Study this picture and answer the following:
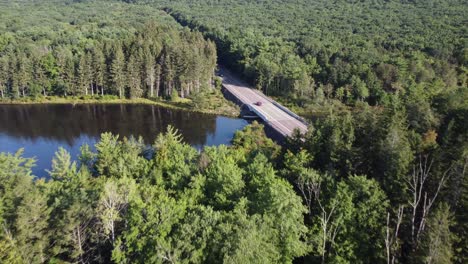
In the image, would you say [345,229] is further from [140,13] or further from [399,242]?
[140,13]

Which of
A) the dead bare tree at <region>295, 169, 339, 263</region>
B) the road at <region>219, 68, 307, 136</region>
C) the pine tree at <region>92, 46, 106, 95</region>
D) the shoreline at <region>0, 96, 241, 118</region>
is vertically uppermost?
the dead bare tree at <region>295, 169, 339, 263</region>

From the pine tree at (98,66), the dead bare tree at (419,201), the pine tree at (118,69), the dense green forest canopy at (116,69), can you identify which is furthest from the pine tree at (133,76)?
the dead bare tree at (419,201)

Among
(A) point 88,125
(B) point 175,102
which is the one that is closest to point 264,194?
(A) point 88,125

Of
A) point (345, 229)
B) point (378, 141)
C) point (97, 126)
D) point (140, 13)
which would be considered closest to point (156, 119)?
point (97, 126)

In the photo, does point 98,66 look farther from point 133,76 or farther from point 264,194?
point 264,194

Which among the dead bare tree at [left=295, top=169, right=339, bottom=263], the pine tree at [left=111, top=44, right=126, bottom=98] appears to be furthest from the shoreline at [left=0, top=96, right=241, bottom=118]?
the dead bare tree at [left=295, top=169, right=339, bottom=263]

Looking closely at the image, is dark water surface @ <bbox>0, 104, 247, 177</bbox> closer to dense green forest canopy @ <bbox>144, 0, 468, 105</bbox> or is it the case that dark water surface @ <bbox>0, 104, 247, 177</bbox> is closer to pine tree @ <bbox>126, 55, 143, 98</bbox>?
pine tree @ <bbox>126, 55, 143, 98</bbox>
